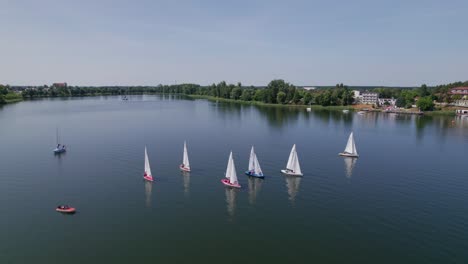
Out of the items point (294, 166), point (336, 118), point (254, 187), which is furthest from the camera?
point (336, 118)

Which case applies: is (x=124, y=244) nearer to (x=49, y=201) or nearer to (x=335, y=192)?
(x=49, y=201)

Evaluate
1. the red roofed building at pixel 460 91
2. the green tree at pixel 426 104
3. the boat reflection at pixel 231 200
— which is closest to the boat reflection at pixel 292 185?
the boat reflection at pixel 231 200

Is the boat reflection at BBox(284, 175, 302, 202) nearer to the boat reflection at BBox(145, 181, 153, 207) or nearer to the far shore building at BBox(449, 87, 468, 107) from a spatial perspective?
the boat reflection at BBox(145, 181, 153, 207)

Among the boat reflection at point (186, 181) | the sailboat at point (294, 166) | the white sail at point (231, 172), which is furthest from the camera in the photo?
the sailboat at point (294, 166)

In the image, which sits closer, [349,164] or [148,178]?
[148,178]

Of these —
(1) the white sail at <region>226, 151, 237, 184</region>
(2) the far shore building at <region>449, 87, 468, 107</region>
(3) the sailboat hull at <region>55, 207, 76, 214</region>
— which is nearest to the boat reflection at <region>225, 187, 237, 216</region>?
(1) the white sail at <region>226, 151, 237, 184</region>

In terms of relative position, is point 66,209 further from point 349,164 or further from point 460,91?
point 460,91

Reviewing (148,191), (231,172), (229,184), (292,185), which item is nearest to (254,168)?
(231,172)

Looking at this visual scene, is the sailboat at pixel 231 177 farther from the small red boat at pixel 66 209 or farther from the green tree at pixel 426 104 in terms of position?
the green tree at pixel 426 104
